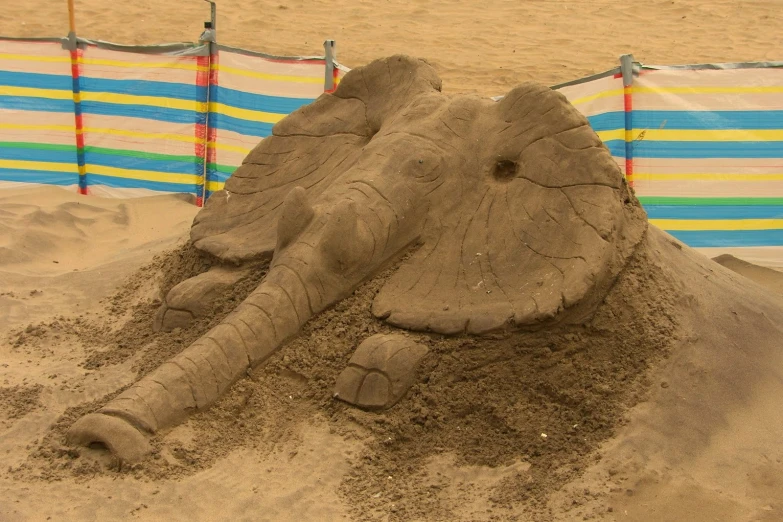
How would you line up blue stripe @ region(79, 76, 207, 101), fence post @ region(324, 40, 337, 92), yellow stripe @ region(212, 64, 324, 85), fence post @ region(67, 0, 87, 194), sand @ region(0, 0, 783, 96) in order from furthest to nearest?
sand @ region(0, 0, 783, 96) → fence post @ region(67, 0, 87, 194) → blue stripe @ region(79, 76, 207, 101) → yellow stripe @ region(212, 64, 324, 85) → fence post @ region(324, 40, 337, 92)

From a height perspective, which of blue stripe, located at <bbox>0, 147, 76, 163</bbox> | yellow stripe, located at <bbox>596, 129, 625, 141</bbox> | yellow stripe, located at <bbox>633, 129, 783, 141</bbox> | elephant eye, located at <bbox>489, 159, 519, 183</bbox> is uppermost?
elephant eye, located at <bbox>489, 159, 519, 183</bbox>

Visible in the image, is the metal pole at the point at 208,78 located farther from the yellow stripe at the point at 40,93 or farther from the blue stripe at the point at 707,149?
the blue stripe at the point at 707,149

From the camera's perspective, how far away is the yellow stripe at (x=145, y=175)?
7613mm

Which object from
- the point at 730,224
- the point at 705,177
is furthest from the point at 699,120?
the point at 730,224

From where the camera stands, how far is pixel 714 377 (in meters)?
4.01

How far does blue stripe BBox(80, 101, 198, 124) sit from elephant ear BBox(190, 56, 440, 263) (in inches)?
96.5

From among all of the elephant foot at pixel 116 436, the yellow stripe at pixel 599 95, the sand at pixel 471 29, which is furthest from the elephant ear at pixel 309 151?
the sand at pixel 471 29

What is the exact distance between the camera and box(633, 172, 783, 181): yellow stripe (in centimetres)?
646

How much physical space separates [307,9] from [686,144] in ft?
25.2

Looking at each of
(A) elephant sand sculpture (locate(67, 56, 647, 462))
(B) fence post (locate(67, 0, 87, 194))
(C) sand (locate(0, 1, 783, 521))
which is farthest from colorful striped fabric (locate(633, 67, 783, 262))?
(B) fence post (locate(67, 0, 87, 194))

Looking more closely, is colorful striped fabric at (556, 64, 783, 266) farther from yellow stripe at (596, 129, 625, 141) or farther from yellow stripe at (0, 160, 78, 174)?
yellow stripe at (0, 160, 78, 174)

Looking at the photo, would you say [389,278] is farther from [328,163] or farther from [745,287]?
[745,287]

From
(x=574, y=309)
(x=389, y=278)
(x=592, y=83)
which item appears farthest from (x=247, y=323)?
(x=592, y=83)

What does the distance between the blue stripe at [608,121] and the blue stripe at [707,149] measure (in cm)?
16
